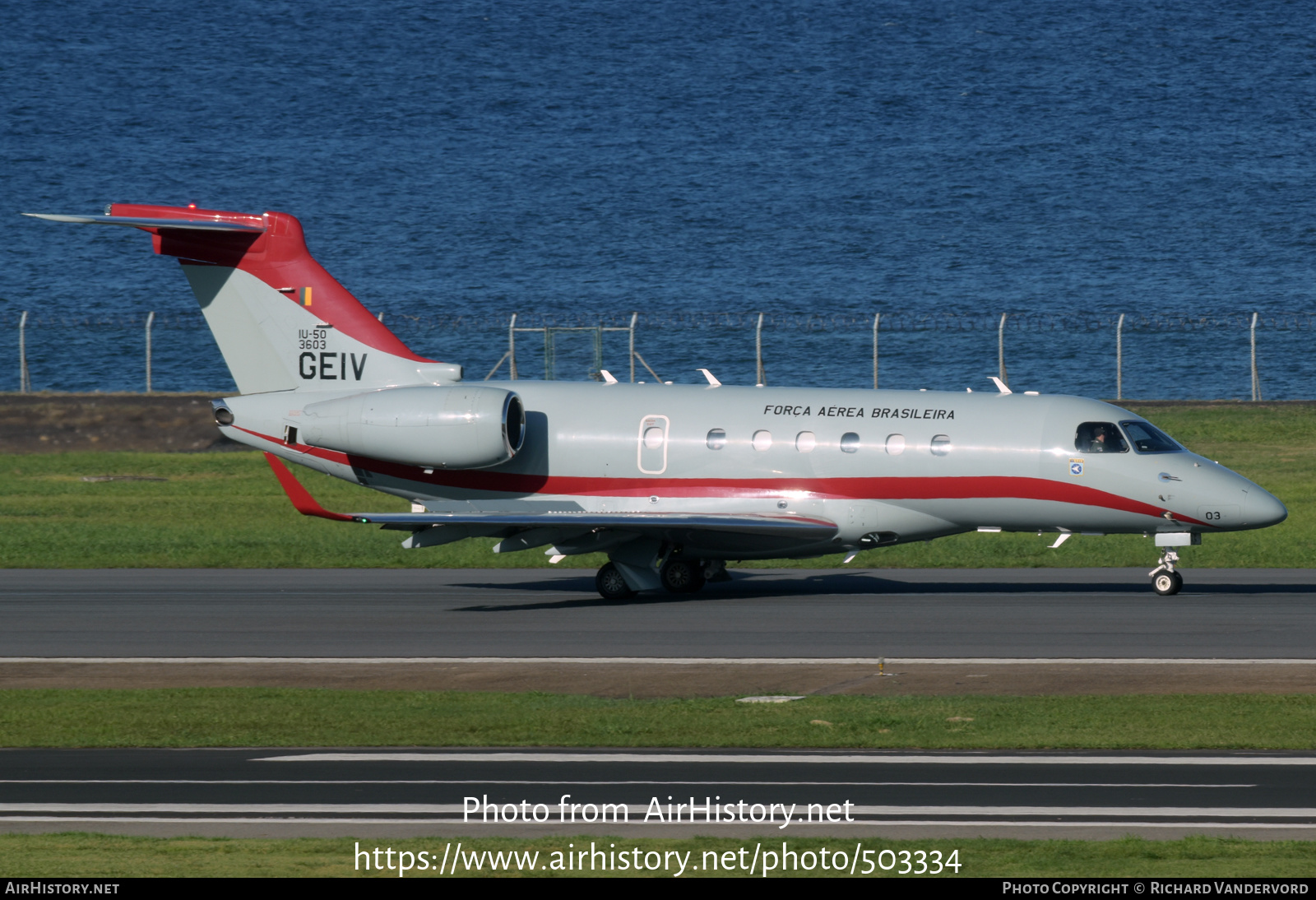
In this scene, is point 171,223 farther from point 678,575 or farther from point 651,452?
point 678,575

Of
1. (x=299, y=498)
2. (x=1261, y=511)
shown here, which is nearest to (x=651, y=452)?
(x=299, y=498)

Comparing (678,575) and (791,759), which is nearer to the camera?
(791,759)

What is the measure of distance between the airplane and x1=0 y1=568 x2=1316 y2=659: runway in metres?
1.13

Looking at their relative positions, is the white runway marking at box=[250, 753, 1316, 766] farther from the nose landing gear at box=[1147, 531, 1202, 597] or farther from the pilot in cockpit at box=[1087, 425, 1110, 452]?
the pilot in cockpit at box=[1087, 425, 1110, 452]

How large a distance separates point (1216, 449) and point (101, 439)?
1226 inches

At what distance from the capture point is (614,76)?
4510 inches

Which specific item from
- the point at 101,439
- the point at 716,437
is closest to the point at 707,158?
the point at 101,439

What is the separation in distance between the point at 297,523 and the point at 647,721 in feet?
74.4

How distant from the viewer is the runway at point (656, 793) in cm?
1151

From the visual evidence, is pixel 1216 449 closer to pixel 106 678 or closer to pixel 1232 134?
pixel 106 678

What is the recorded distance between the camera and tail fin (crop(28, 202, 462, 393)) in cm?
2817

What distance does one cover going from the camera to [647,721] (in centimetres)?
1583

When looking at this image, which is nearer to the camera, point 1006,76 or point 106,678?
point 106,678

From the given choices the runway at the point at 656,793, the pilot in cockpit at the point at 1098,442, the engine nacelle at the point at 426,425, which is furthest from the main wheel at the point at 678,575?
the runway at the point at 656,793
